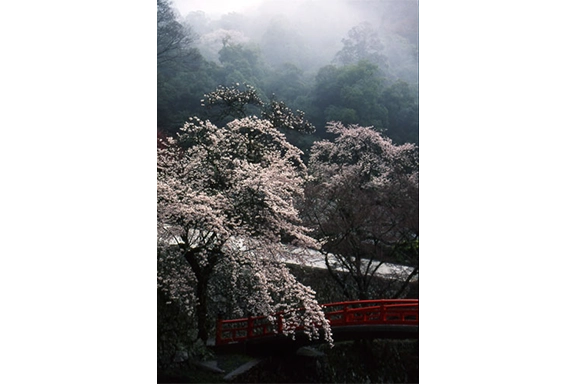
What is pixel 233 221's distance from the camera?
106 inches

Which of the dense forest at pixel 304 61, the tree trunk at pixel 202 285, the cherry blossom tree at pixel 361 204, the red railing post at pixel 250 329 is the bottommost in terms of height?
the red railing post at pixel 250 329

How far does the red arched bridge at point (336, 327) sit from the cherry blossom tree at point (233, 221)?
0.22ft

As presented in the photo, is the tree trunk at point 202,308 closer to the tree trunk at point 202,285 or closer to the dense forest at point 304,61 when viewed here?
the tree trunk at point 202,285

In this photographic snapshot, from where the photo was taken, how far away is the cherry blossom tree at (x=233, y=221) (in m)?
2.63

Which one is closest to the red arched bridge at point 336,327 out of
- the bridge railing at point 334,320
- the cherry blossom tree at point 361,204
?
the bridge railing at point 334,320

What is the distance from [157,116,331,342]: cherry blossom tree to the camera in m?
2.63

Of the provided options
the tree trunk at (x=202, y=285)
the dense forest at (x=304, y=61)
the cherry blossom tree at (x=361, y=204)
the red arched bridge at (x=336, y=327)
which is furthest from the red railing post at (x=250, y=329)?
the dense forest at (x=304, y=61)

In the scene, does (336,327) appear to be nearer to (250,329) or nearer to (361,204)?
(250,329)

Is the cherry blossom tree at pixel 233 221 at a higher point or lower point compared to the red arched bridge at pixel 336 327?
higher
